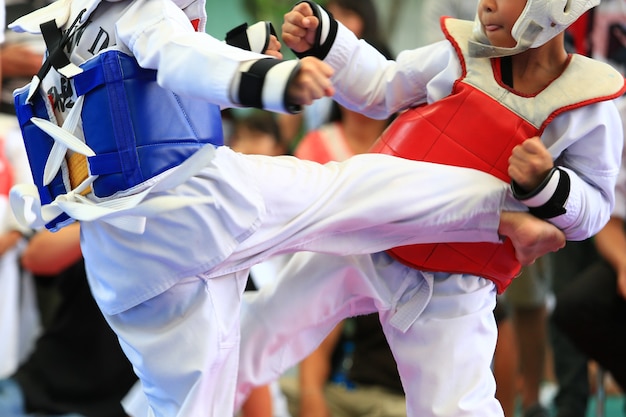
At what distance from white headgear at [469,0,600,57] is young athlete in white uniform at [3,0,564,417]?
0.76 feet

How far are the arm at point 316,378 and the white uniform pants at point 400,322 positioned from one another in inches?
32.7

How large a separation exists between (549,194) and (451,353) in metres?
0.32

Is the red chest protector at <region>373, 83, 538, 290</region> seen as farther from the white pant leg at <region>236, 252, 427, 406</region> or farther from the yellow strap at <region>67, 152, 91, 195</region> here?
the yellow strap at <region>67, 152, 91, 195</region>

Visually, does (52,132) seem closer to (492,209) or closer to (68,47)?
(68,47)

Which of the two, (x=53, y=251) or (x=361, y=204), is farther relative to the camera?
(x=53, y=251)

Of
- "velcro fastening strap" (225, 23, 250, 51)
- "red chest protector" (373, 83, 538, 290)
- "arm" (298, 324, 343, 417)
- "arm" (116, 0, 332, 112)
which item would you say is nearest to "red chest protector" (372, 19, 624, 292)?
"red chest protector" (373, 83, 538, 290)

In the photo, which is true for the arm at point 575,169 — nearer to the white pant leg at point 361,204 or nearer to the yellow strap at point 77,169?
the white pant leg at point 361,204

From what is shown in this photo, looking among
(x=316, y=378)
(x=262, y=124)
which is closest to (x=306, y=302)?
(x=316, y=378)

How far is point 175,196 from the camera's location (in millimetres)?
1400

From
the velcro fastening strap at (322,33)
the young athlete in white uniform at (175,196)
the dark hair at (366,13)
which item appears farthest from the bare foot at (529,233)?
the dark hair at (366,13)

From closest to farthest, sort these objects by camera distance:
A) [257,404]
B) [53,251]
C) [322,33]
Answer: [322,33]
[257,404]
[53,251]

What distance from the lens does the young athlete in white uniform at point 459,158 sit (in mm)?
1578

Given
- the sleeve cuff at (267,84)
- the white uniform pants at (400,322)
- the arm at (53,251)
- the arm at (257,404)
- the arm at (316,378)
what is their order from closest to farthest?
the sleeve cuff at (267,84) → the white uniform pants at (400,322) → the arm at (257,404) → the arm at (53,251) → the arm at (316,378)

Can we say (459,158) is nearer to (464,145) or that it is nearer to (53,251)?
(464,145)
